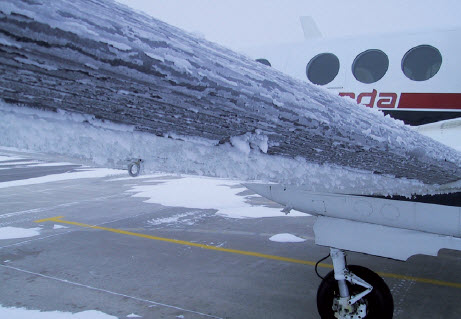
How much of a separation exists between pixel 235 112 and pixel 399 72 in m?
4.52

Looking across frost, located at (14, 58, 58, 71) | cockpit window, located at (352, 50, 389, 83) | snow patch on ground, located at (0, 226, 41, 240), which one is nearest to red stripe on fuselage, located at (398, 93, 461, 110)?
cockpit window, located at (352, 50, 389, 83)

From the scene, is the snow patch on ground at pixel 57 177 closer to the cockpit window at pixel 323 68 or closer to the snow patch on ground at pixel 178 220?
the snow patch on ground at pixel 178 220

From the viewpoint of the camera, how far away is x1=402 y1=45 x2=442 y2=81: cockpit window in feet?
16.0

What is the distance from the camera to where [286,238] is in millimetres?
6285

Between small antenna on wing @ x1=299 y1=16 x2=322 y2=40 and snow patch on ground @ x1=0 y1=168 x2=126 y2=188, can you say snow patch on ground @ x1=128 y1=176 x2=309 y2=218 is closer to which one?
snow patch on ground @ x1=0 y1=168 x2=126 y2=188

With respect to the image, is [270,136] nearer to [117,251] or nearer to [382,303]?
[382,303]

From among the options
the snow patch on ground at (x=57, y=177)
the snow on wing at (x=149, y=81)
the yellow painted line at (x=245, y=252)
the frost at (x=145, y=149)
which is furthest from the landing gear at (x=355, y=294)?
the snow patch on ground at (x=57, y=177)

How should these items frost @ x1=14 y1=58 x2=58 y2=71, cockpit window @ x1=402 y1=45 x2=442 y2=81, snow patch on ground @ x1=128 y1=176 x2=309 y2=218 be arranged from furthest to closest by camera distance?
snow patch on ground @ x1=128 y1=176 x2=309 y2=218 → cockpit window @ x1=402 y1=45 x2=442 y2=81 → frost @ x1=14 y1=58 x2=58 y2=71

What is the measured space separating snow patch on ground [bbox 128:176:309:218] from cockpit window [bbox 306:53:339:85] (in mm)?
2949

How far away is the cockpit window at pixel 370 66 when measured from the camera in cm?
510

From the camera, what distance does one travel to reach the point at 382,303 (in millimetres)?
2963

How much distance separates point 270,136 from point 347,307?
216 cm

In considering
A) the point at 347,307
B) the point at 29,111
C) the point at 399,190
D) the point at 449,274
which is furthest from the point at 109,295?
the point at 449,274

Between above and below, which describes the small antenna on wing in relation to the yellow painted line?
above
